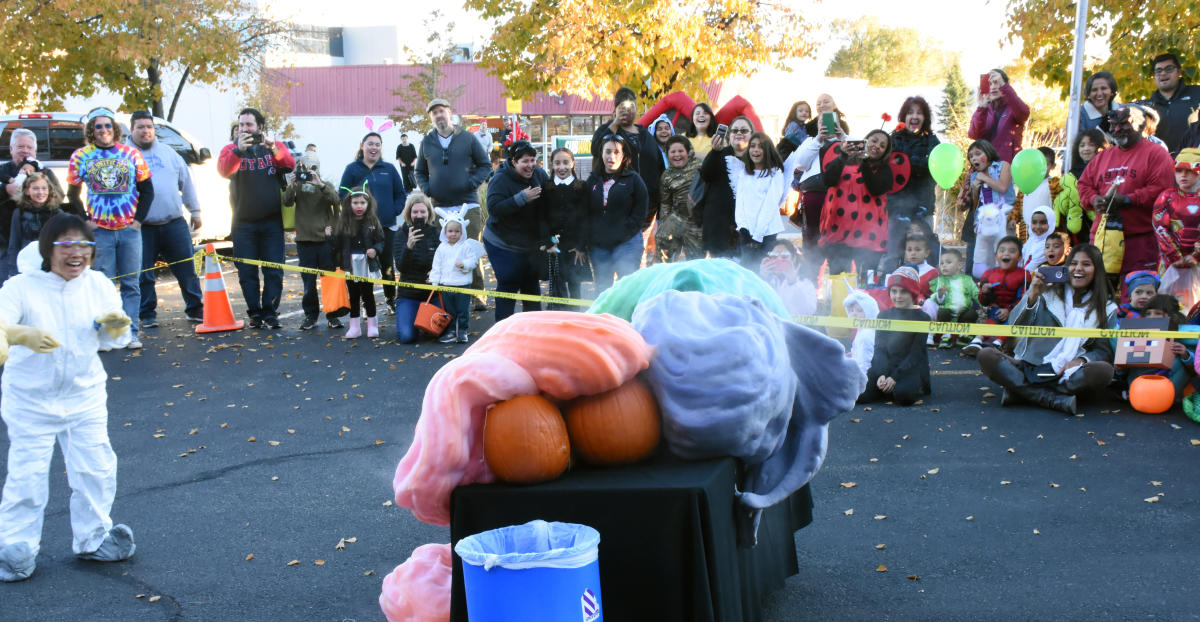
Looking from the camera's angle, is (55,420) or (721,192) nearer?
(55,420)

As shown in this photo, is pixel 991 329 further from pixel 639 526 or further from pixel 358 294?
pixel 358 294

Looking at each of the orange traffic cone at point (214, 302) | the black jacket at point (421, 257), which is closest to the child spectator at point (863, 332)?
the black jacket at point (421, 257)

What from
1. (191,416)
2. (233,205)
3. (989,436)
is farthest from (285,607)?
(233,205)

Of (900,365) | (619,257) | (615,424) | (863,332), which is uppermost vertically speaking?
(615,424)

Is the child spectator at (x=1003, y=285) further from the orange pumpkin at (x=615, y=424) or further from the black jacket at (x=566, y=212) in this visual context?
the orange pumpkin at (x=615, y=424)

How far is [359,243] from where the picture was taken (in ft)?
35.7

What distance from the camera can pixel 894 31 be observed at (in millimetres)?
91125

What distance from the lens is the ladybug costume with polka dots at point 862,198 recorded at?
9859mm

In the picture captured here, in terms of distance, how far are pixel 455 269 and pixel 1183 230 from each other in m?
6.37

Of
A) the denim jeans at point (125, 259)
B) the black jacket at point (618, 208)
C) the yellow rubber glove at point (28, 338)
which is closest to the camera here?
the yellow rubber glove at point (28, 338)

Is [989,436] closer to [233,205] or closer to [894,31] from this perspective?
[233,205]

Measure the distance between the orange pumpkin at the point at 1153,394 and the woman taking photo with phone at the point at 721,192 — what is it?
4.13 meters

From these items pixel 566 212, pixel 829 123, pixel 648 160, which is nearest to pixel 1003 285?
pixel 829 123

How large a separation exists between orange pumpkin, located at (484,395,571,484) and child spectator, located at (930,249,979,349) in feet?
22.4
